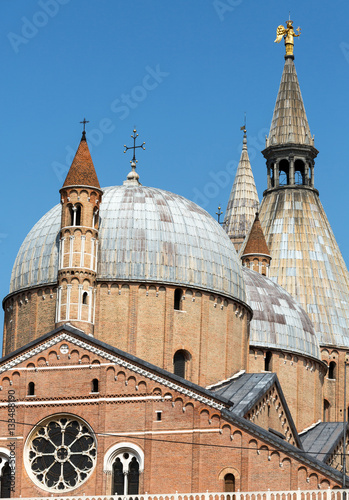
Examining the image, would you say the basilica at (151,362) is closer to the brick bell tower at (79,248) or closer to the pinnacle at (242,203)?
the brick bell tower at (79,248)

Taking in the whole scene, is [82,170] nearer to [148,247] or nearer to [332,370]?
[148,247]

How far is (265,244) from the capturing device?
220ft

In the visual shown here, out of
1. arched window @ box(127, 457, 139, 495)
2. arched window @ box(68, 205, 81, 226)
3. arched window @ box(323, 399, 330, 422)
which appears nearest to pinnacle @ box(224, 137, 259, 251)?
arched window @ box(323, 399, 330, 422)

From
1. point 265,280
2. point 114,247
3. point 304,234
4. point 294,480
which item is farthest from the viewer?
point 304,234

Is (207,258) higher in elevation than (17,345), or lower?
higher

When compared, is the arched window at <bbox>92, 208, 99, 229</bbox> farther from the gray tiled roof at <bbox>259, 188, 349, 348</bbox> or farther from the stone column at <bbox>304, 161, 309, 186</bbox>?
the stone column at <bbox>304, 161, 309, 186</bbox>

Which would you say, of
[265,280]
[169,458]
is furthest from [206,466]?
[265,280]

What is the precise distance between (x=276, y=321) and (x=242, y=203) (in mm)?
27216

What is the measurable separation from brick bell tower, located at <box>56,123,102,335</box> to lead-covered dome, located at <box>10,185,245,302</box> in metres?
1.15

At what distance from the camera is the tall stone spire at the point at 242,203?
280ft

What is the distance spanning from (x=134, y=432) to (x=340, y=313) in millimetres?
28584

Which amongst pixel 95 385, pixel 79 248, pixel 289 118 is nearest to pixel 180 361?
pixel 79 248

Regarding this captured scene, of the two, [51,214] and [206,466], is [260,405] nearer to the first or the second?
[206,466]

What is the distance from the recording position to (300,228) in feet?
241
